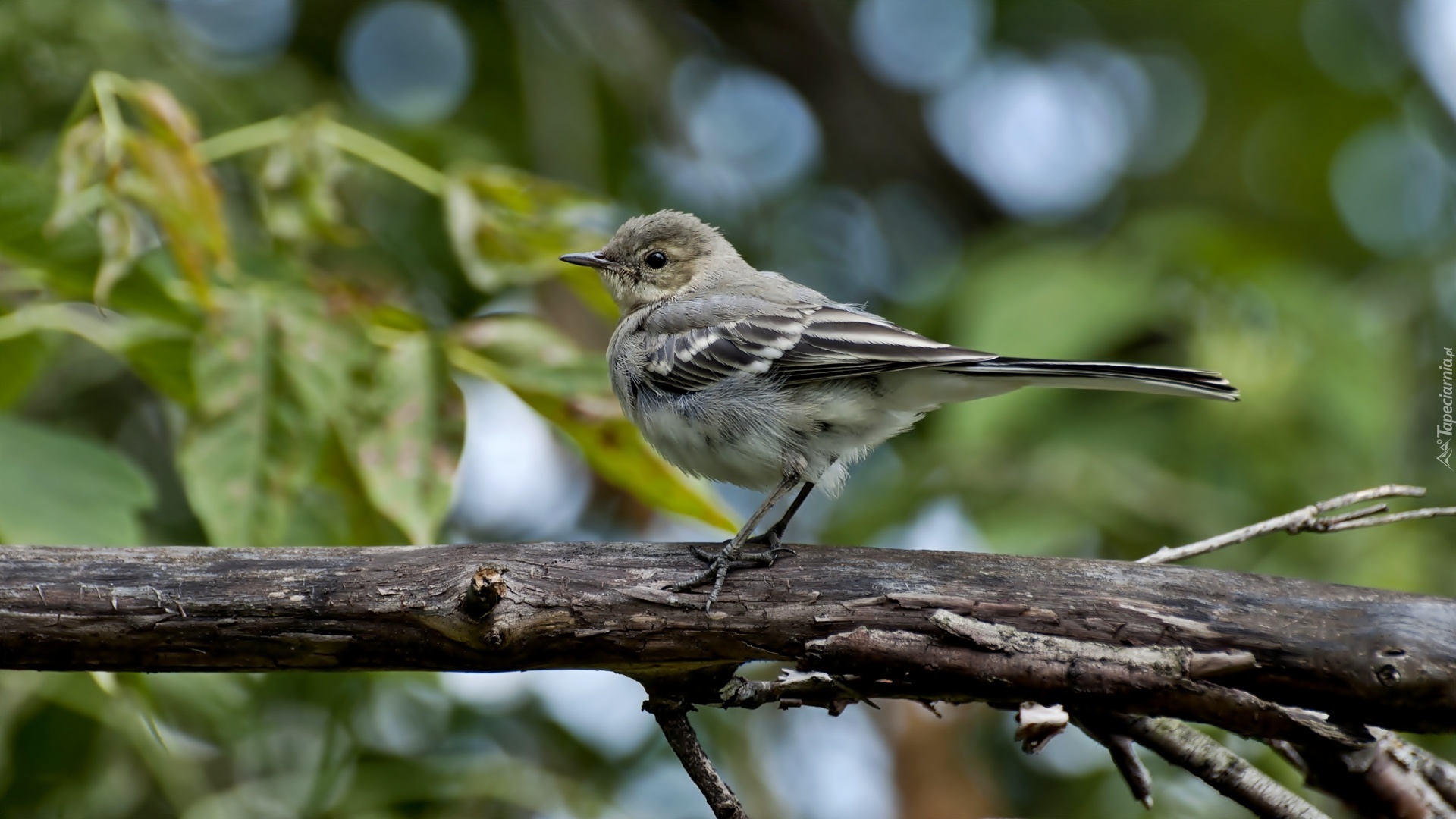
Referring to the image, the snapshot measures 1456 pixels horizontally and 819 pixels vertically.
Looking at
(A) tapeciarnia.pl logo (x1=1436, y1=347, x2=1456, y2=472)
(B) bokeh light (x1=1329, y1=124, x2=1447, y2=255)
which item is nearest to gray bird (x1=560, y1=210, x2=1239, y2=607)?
(A) tapeciarnia.pl logo (x1=1436, y1=347, x2=1456, y2=472)

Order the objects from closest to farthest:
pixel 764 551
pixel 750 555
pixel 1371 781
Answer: pixel 1371 781
pixel 750 555
pixel 764 551

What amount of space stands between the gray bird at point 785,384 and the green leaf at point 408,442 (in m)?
0.83

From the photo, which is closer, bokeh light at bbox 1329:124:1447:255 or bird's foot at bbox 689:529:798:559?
bird's foot at bbox 689:529:798:559

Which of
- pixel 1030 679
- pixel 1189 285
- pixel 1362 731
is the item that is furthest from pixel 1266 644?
pixel 1189 285

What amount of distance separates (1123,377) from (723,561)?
122 centimetres

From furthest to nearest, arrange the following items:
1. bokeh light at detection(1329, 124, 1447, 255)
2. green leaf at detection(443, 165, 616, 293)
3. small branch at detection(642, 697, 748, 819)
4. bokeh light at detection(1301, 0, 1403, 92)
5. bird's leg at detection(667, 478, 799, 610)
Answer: bokeh light at detection(1301, 0, 1403, 92) → bokeh light at detection(1329, 124, 1447, 255) → green leaf at detection(443, 165, 616, 293) → bird's leg at detection(667, 478, 799, 610) → small branch at detection(642, 697, 748, 819)

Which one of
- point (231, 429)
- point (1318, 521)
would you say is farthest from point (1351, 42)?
point (231, 429)

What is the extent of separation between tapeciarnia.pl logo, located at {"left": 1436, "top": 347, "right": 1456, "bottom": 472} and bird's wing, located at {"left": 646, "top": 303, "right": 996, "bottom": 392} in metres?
2.45

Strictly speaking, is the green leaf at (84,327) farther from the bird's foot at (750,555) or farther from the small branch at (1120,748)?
the small branch at (1120,748)

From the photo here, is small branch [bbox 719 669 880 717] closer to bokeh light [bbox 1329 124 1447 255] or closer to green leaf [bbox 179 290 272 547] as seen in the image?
green leaf [bbox 179 290 272 547]

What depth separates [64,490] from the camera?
3264mm

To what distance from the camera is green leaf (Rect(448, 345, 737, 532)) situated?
3.71m

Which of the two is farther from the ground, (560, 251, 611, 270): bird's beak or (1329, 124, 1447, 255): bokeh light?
(1329, 124, 1447, 255): bokeh light

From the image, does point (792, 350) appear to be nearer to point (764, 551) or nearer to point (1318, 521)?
point (764, 551)
